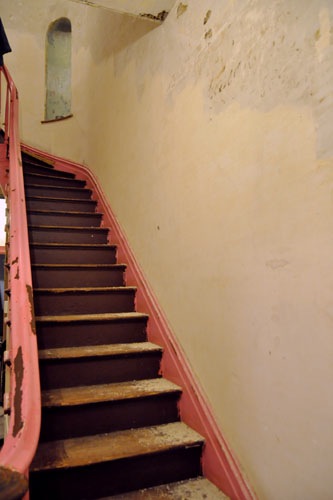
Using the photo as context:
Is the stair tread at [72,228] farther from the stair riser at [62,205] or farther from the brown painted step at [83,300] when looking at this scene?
the brown painted step at [83,300]

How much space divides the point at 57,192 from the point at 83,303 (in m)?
1.85

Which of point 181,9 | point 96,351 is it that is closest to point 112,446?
point 96,351

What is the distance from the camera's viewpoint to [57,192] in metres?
4.07

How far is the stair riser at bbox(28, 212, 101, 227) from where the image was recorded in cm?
348

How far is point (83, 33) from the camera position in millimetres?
4934

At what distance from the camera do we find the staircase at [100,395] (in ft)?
5.31

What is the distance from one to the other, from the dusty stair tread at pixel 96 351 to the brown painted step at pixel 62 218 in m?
1.55

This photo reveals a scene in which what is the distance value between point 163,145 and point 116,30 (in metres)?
2.00

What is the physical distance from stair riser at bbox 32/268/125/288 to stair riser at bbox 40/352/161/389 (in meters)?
0.86

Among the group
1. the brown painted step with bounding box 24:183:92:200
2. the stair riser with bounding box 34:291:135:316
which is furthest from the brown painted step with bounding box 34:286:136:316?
the brown painted step with bounding box 24:183:92:200

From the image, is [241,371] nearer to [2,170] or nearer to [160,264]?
[160,264]

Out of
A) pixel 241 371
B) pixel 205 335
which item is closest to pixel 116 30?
pixel 205 335

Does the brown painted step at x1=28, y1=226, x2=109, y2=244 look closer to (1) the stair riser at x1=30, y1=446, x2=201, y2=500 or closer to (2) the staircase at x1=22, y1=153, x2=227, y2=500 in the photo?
(2) the staircase at x1=22, y1=153, x2=227, y2=500

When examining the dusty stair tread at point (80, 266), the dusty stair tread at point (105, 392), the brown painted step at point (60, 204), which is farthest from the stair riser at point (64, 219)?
Answer: the dusty stair tread at point (105, 392)
